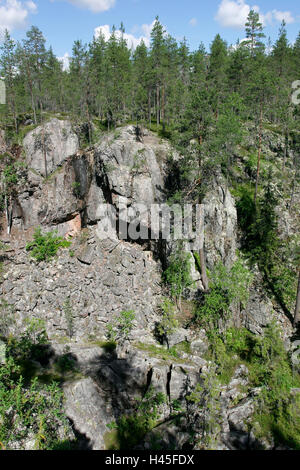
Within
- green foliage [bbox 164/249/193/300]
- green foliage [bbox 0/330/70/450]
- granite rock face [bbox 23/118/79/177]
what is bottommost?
green foliage [bbox 0/330/70/450]

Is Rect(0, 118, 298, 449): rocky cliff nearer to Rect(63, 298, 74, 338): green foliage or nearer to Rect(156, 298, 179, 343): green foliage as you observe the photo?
Rect(63, 298, 74, 338): green foliage

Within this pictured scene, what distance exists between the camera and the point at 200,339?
17859mm

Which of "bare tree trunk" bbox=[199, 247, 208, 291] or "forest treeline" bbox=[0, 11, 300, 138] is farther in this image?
"forest treeline" bbox=[0, 11, 300, 138]

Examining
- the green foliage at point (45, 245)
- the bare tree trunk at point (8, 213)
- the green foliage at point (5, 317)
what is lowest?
the green foliage at point (5, 317)

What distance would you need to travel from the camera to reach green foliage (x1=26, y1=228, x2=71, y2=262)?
71.3 feet

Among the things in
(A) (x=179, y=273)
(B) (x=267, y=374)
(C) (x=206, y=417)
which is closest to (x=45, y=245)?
(A) (x=179, y=273)

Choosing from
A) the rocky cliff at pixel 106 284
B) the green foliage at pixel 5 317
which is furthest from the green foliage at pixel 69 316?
the green foliage at pixel 5 317

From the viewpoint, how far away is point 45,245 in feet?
73.2

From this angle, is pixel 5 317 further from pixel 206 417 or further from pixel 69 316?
pixel 206 417

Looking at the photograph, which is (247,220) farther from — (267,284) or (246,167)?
(246,167)

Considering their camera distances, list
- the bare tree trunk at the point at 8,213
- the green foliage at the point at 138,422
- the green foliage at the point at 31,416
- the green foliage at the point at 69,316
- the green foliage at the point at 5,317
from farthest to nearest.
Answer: the bare tree trunk at the point at 8,213 < the green foliage at the point at 69,316 < the green foliage at the point at 5,317 < the green foliage at the point at 138,422 < the green foliage at the point at 31,416

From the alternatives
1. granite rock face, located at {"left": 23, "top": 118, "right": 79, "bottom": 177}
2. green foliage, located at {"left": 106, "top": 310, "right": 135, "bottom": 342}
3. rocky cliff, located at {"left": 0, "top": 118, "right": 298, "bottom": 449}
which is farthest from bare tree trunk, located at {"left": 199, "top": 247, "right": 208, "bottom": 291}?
granite rock face, located at {"left": 23, "top": 118, "right": 79, "bottom": 177}

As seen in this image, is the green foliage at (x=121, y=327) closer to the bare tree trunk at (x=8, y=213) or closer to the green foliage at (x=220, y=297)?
the green foliage at (x=220, y=297)

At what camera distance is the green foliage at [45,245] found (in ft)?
71.3
